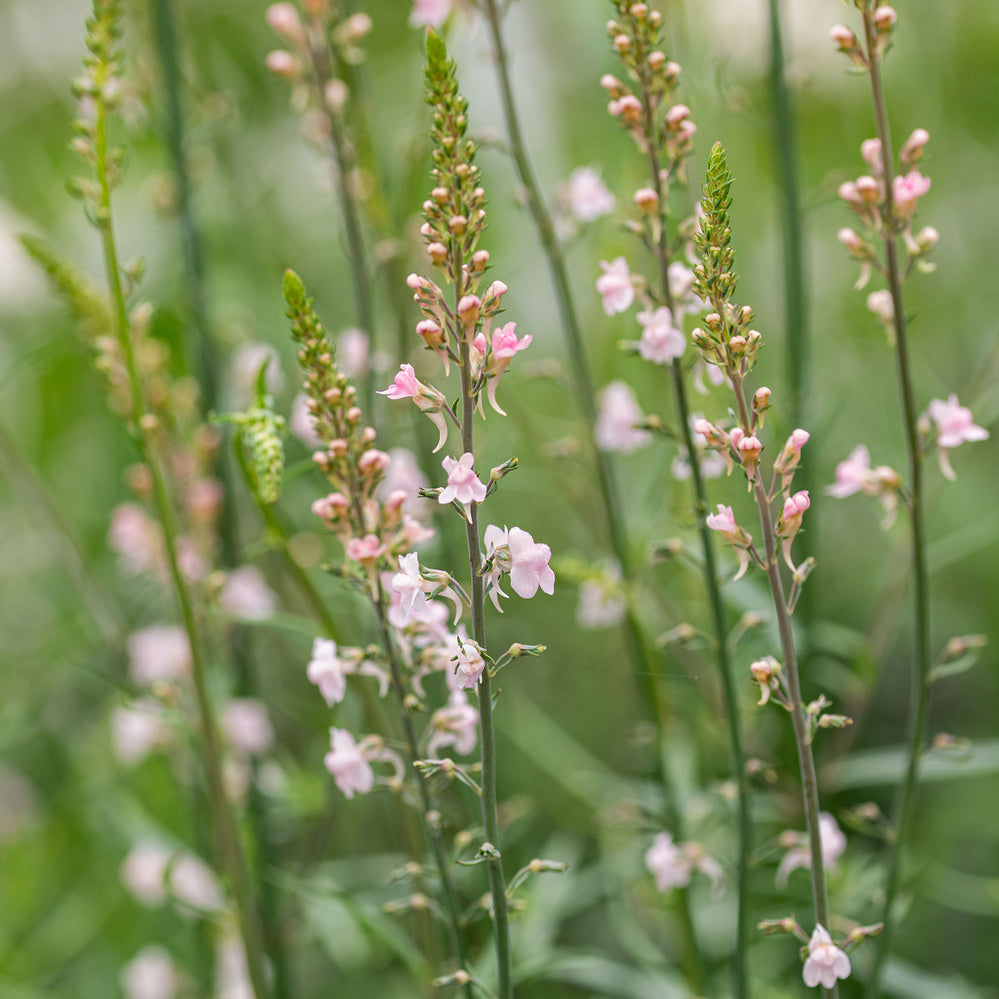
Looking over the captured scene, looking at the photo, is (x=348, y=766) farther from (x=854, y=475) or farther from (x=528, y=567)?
(x=854, y=475)

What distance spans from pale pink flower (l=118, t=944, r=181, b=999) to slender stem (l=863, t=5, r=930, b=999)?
0.80 metres

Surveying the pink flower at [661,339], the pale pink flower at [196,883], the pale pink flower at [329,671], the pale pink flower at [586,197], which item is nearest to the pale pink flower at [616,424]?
the pale pink flower at [586,197]

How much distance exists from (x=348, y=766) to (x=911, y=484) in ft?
1.24

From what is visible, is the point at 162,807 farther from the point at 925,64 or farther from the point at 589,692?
the point at 925,64

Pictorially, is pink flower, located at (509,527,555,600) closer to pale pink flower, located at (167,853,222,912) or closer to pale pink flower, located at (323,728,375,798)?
pale pink flower, located at (323,728,375,798)

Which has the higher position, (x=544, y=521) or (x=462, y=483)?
(x=462, y=483)

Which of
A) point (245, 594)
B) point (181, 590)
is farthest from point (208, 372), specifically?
point (181, 590)

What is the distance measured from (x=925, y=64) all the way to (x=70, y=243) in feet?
4.89

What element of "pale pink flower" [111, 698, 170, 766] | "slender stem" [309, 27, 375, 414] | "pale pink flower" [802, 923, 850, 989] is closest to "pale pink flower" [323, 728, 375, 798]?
"pale pink flower" [802, 923, 850, 989]

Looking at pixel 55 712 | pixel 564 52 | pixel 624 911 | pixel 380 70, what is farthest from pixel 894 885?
pixel 380 70

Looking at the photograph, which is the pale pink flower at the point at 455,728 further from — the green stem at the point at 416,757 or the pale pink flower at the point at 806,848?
the pale pink flower at the point at 806,848

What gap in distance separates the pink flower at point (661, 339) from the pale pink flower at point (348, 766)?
28 centimetres

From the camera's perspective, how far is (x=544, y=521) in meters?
1.67

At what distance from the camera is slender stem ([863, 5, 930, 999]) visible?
0.60 meters
